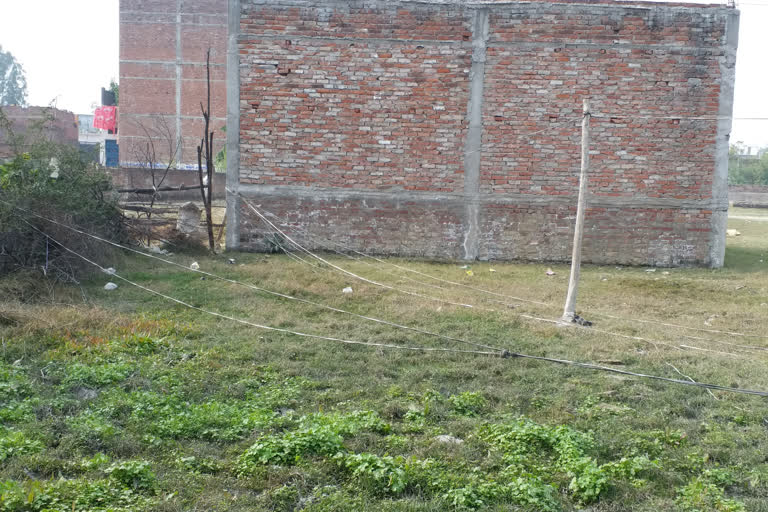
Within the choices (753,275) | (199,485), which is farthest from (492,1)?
(199,485)

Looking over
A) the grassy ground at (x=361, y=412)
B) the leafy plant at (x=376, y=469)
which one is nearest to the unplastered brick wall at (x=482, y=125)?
the grassy ground at (x=361, y=412)

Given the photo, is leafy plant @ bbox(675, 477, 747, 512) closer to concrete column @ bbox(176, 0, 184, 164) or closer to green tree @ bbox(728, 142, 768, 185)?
concrete column @ bbox(176, 0, 184, 164)

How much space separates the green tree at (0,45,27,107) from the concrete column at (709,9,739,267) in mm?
64879

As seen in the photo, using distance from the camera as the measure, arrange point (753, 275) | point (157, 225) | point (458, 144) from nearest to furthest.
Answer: point (753, 275) → point (458, 144) → point (157, 225)

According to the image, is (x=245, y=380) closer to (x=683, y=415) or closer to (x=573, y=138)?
(x=683, y=415)

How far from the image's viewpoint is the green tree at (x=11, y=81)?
61406 mm

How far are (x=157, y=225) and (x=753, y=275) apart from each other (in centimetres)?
1076

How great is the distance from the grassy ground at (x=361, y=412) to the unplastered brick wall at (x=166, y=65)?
2853 cm

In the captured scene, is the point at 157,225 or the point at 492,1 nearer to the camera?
the point at 492,1

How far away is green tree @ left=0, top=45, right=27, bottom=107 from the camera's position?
6141 centimetres

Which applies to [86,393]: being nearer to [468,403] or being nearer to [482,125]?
[468,403]

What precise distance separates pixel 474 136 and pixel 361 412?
8.15m

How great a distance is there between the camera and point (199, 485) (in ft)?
11.1

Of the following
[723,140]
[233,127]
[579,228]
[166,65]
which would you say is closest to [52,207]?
[233,127]
